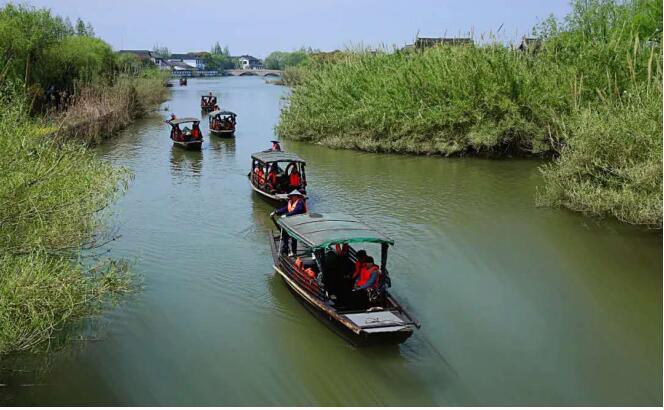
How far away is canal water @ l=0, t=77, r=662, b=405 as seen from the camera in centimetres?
917

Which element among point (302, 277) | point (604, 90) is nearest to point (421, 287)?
point (302, 277)

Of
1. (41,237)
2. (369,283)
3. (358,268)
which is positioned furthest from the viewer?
(358,268)

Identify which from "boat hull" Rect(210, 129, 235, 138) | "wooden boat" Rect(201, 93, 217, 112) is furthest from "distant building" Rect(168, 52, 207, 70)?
"boat hull" Rect(210, 129, 235, 138)

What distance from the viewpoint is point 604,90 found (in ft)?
74.8

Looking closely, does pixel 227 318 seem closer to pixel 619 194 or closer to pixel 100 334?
pixel 100 334

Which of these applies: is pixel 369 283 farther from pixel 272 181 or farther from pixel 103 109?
pixel 103 109

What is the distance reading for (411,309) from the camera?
1188 cm

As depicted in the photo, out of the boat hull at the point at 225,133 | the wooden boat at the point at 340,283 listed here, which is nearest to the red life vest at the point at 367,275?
the wooden boat at the point at 340,283

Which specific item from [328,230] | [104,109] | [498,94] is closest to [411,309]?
[328,230]

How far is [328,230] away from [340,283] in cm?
101

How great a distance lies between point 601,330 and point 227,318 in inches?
269

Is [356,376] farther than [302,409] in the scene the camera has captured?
Yes

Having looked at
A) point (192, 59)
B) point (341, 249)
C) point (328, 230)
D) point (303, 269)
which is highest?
point (192, 59)

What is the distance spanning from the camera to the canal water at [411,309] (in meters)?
9.17
